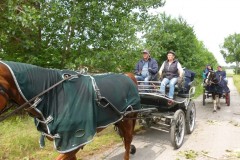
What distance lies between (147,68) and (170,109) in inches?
50.6

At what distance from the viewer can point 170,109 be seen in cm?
778

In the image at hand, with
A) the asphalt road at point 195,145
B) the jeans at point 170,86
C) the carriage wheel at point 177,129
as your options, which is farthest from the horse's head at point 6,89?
the jeans at point 170,86

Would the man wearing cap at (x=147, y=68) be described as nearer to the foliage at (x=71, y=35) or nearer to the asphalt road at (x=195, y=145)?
the foliage at (x=71, y=35)

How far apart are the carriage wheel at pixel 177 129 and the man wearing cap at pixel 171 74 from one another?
409 millimetres

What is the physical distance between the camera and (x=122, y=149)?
6.70 m

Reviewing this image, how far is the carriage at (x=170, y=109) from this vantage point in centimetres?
687

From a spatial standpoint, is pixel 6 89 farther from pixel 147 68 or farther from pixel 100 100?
pixel 147 68

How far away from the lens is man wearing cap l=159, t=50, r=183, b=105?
7.20 meters

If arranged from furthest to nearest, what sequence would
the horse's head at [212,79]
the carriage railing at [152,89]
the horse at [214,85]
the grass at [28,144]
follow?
the horse's head at [212,79] < the horse at [214,85] < the carriage railing at [152,89] < the grass at [28,144]

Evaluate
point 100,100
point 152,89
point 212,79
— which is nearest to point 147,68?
point 152,89

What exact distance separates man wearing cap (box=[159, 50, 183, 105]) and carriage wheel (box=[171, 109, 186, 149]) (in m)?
0.41

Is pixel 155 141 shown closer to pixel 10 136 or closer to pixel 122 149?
pixel 122 149

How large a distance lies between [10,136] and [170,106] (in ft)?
13.0

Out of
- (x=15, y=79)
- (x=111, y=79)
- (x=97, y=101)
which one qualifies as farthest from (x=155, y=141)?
(x=15, y=79)
